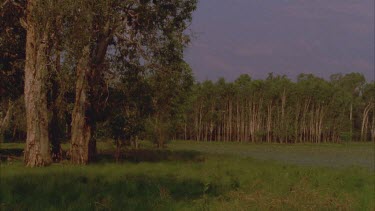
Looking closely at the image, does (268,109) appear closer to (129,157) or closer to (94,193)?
(129,157)

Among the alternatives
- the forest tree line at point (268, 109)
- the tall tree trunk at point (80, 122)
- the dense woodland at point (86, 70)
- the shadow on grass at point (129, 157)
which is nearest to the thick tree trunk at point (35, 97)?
the dense woodland at point (86, 70)

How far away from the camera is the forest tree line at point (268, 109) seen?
364ft

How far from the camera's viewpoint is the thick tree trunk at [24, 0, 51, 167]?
26.1 m

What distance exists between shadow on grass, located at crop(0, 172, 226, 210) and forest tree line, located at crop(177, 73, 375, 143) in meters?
89.2

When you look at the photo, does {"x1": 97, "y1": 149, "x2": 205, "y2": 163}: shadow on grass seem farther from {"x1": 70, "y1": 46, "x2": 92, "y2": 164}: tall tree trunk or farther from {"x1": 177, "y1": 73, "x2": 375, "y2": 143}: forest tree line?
{"x1": 177, "y1": 73, "x2": 375, "y2": 143}: forest tree line

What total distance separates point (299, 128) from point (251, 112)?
1421 cm

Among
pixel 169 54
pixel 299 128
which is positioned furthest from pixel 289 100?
pixel 169 54

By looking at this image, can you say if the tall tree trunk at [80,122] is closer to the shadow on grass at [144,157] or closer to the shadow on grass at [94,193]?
the shadow on grass at [144,157]

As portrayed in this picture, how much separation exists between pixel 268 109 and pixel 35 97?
9163 centimetres

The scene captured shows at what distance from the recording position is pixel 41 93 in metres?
26.4

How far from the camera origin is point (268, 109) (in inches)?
4446

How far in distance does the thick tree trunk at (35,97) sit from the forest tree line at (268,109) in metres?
80.8

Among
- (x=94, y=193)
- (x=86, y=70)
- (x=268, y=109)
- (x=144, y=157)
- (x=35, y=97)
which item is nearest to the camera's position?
(x=94, y=193)

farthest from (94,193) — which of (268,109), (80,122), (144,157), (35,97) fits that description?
(268,109)
